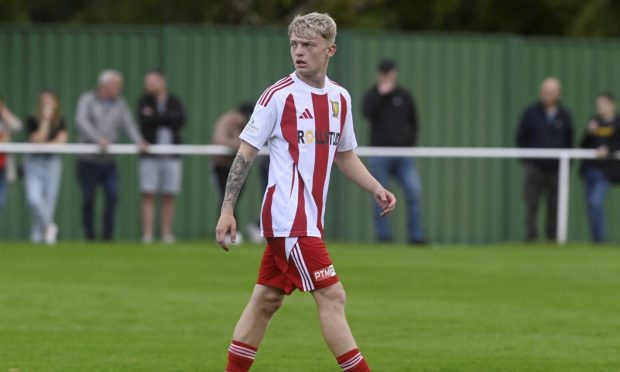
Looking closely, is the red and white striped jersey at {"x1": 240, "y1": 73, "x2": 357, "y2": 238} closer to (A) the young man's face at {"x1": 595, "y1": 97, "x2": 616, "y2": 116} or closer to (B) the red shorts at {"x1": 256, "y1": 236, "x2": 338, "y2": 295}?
(B) the red shorts at {"x1": 256, "y1": 236, "x2": 338, "y2": 295}

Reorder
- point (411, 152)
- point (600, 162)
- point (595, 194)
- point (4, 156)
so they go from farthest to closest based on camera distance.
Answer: point (595, 194), point (600, 162), point (411, 152), point (4, 156)

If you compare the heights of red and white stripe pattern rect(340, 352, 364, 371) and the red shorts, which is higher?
the red shorts

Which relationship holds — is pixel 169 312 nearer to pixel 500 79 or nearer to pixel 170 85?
pixel 170 85

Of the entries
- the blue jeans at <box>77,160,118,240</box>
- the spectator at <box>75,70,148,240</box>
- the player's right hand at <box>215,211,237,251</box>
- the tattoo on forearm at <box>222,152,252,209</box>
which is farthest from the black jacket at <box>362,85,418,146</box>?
the player's right hand at <box>215,211,237,251</box>

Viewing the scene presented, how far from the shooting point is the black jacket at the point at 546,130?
20.5m

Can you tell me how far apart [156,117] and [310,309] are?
24.8ft

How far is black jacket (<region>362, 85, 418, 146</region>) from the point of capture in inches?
771

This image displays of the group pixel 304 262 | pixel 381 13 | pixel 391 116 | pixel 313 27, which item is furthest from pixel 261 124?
pixel 381 13

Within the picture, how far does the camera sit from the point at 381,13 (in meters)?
Result: 27.6

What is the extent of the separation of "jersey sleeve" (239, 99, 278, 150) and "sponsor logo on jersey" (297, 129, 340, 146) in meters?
0.15

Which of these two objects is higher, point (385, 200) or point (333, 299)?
point (385, 200)

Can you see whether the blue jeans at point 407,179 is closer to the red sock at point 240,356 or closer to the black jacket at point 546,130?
the black jacket at point 546,130

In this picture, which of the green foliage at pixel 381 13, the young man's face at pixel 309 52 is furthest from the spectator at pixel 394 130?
the young man's face at pixel 309 52

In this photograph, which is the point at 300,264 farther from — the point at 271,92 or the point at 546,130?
Result: the point at 546,130
